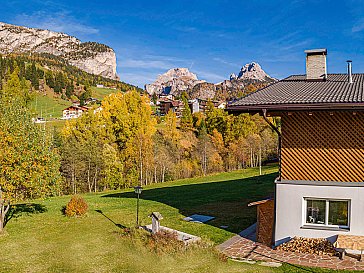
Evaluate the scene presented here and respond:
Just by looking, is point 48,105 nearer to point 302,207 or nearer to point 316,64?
point 316,64

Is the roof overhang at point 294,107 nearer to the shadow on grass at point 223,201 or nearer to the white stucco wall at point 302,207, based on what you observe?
the white stucco wall at point 302,207

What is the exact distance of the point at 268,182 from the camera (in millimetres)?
28625

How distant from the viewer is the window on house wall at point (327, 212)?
36.9 ft

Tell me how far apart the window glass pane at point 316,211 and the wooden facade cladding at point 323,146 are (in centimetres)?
76

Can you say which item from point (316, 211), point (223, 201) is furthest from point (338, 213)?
point (223, 201)

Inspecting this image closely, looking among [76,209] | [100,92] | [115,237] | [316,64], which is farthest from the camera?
[100,92]

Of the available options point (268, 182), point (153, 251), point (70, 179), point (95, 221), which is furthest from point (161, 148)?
point (153, 251)

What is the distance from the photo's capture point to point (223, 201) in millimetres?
21016

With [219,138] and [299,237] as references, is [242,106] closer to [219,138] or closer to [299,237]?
[299,237]

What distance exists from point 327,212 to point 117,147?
2897 centimetres

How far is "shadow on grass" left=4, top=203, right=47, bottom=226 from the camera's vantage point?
1827 cm

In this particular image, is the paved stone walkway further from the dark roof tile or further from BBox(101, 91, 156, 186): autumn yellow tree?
BBox(101, 91, 156, 186): autumn yellow tree

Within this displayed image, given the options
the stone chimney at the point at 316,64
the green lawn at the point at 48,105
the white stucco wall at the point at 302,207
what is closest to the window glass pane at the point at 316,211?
the white stucco wall at the point at 302,207

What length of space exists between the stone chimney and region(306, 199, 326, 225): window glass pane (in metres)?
5.92
